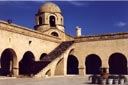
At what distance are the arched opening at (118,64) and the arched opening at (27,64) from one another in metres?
10.8

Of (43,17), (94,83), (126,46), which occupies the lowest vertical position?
(94,83)

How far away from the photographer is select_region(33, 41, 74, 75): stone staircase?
2994 cm

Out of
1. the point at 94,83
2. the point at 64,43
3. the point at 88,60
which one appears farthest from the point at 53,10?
the point at 94,83

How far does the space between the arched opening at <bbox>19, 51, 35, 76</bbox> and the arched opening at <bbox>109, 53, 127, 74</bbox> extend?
35.4 ft

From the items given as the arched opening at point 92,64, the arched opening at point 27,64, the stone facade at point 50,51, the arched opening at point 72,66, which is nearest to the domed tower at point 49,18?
the stone facade at point 50,51

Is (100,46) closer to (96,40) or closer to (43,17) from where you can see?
(96,40)

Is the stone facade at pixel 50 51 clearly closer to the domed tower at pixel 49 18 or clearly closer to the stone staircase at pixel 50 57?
the stone staircase at pixel 50 57

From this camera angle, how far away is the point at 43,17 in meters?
39.0

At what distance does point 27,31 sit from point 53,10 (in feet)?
37.4

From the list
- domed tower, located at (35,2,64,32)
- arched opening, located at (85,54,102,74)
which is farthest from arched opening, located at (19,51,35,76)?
arched opening, located at (85,54,102,74)

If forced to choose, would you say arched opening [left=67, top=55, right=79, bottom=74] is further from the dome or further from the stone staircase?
the dome

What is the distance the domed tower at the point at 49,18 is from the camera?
38.9 m

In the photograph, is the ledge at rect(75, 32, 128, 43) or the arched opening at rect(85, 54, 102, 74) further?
the arched opening at rect(85, 54, 102, 74)

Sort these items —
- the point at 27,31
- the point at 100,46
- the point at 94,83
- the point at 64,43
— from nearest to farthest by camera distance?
the point at 94,83, the point at 27,31, the point at 100,46, the point at 64,43
